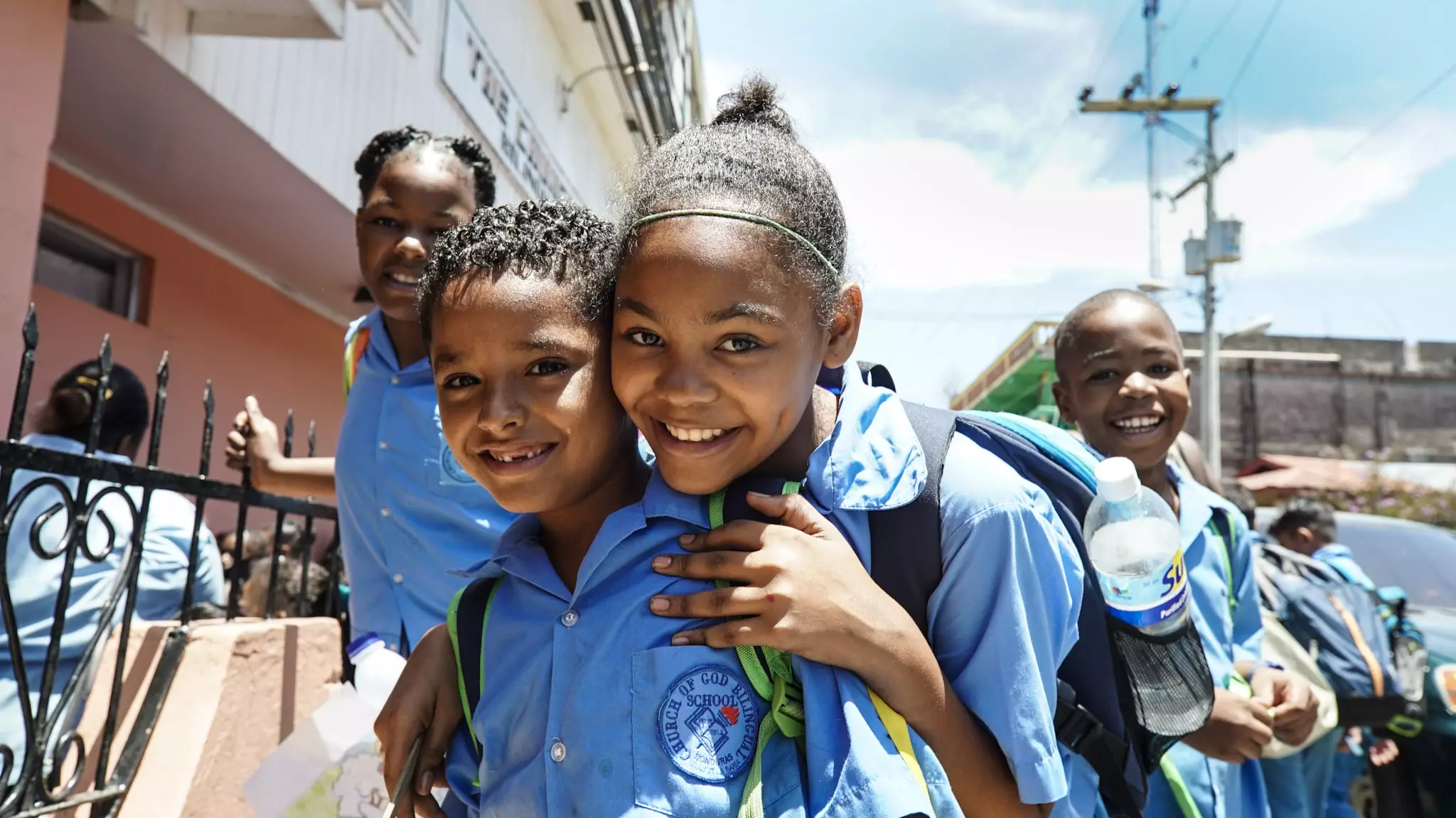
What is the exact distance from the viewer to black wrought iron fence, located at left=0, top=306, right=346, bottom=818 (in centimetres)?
205

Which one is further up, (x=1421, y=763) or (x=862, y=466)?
(x=862, y=466)

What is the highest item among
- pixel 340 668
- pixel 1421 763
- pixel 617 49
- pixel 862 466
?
pixel 617 49

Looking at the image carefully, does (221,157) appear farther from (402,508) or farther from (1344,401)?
(1344,401)

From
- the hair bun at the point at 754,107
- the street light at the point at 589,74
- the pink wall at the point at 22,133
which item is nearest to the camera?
the hair bun at the point at 754,107

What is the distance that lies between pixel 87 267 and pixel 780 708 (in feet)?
18.0

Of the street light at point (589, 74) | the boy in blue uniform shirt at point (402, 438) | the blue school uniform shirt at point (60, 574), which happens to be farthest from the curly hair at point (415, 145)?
the street light at point (589, 74)

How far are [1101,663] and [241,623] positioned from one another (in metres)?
2.21

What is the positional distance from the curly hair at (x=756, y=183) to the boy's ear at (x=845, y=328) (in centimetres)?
2

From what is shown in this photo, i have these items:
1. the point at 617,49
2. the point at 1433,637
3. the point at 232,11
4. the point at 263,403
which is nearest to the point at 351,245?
the point at 263,403

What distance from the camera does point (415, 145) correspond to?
8.04ft

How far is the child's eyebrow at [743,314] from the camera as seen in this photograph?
1.34 meters

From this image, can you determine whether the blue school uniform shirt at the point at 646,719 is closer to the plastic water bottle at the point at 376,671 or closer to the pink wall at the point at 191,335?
the plastic water bottle at the point at 376,671

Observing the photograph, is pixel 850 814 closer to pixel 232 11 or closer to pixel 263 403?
pixel 232 11

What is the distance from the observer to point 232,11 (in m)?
3.97
